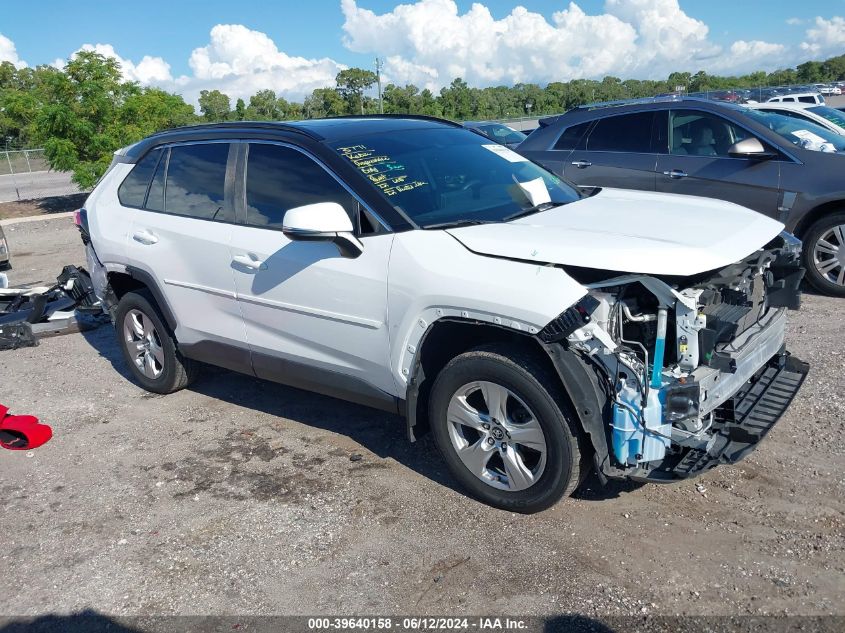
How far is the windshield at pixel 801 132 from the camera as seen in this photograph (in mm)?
7223

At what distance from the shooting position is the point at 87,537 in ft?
12.8

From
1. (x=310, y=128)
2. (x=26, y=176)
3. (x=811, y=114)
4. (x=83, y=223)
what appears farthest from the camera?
(x=26, y=176)

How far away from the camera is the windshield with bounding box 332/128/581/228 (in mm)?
4062

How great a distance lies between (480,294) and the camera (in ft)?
11.4

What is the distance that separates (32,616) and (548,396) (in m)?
2.48

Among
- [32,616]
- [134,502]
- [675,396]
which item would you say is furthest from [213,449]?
[675,396]

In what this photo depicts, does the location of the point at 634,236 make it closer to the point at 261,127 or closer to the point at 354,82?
the point at 261,127

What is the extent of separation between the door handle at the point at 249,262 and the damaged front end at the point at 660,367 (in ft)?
6.14

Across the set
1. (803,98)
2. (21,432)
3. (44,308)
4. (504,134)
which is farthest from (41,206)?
(803,98)

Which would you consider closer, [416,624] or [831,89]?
[416,624]

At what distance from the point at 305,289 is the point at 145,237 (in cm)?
169

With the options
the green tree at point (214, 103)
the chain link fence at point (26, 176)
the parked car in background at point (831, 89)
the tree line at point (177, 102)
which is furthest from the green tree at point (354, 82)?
the parked car in background at point (831, 89)

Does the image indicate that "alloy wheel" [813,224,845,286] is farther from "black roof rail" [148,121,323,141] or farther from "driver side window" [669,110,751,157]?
"black roof rail" [148,121,323,141]

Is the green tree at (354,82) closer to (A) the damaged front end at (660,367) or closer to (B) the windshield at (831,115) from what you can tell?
(B) the windshield at (831,115)
